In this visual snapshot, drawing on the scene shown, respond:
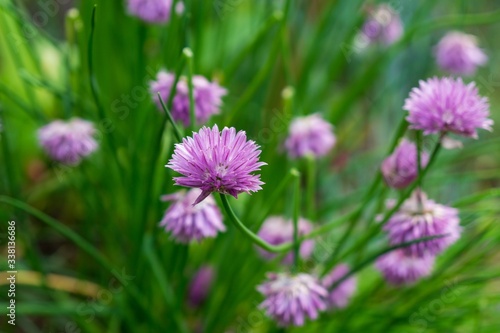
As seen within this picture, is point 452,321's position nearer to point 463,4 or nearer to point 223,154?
point 463,4

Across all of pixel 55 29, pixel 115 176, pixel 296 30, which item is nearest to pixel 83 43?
pixel 115 176

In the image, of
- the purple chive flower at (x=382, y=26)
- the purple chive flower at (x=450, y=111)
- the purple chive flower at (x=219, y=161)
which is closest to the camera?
the purple chive flower at (x=219, y=161)

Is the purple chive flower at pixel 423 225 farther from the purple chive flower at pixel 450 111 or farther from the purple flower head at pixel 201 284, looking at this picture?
the purple flower head at pixel 201 284

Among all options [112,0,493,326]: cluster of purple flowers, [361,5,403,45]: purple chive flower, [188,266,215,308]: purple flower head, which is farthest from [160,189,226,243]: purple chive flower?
[361,5,403,45]: purple chive flower

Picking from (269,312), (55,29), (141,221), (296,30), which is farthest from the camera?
(55,29)

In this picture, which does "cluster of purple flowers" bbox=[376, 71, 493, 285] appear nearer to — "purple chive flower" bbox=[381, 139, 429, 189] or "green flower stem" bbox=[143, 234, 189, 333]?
"purple chive flower" bbox=[381, 139, 429, 189]

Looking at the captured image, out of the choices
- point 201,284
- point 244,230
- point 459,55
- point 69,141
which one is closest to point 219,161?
point 244,230

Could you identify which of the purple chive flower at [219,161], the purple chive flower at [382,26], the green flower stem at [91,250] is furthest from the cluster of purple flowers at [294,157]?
the purple chive flower at [382,26]
